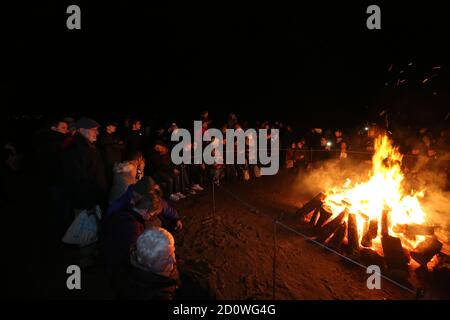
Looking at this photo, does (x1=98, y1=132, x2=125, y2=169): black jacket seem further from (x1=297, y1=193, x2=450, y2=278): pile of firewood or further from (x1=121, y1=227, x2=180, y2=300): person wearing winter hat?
(x1=121, y1=227, x2=180, y2=300): person wearing winter hat

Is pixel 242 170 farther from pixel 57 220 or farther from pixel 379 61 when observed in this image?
pixel 379 61

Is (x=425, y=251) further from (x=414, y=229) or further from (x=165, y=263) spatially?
(x=165, y=263)

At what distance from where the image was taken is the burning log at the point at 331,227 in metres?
6.85

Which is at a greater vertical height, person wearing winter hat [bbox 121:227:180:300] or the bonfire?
person wearing winter hat [bbox 121:227:180:300]

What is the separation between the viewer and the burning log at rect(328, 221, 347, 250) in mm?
6605

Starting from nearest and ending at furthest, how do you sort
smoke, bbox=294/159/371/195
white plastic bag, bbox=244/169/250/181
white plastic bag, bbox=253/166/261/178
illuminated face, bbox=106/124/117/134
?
illuminated face, bbox=106/124/117/134 → smoke, bbox=294/159/371/195 → white plastic bag, bbox=244/169/250/181 → white plastic bag, bbox=253/166/261/178

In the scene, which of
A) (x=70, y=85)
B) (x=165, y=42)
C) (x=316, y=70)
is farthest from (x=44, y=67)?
(x=316, y=70)

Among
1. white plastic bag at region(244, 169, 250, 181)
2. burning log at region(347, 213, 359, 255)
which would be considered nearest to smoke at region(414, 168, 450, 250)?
burning log at region(347, 213, 359, 255)

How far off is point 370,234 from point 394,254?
79 cm

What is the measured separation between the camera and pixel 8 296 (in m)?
4.71

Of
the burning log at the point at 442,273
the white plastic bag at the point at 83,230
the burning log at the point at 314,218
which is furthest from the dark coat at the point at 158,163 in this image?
the burning log at the point at 442,273

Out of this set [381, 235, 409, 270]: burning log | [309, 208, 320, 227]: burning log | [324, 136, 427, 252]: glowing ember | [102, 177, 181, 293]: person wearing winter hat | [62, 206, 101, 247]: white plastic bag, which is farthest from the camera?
[309, 208, 320, 227]: burning log

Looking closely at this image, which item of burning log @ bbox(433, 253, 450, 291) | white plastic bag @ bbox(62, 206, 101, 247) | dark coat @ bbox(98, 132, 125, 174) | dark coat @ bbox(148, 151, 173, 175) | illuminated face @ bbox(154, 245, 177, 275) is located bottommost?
burning log @ bbox(433, 253, 450, 291)

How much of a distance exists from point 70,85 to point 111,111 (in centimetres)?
324
